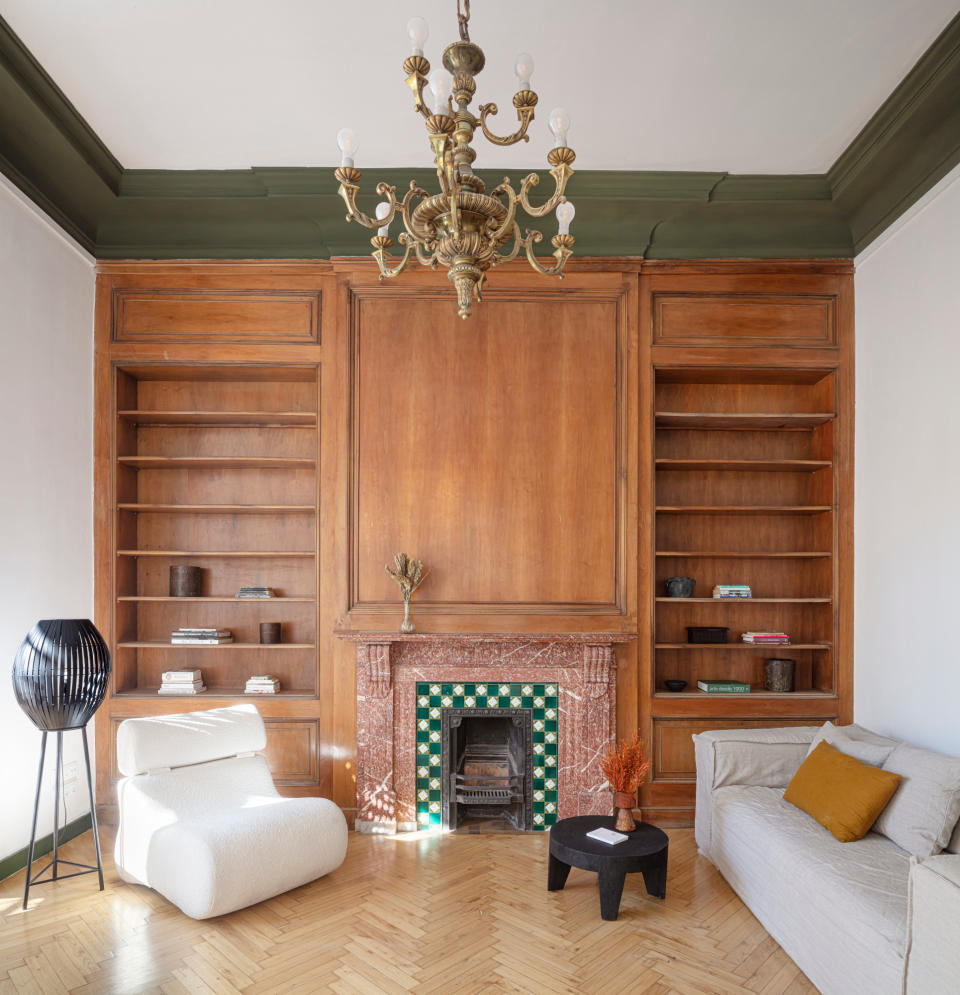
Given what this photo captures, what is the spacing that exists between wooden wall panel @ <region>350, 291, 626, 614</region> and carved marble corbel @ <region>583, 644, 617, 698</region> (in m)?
0.23

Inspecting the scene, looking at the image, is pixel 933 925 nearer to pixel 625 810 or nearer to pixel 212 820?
pixel 625 810

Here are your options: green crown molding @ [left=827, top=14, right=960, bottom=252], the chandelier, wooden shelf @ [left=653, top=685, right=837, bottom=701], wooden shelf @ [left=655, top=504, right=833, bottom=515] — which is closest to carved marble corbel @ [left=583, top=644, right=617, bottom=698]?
wooden shelf @ [left=653, top=685, right=837, bottom=701]

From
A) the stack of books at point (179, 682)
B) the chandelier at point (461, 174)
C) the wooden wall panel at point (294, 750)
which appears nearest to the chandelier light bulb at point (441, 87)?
the chandelier at point (461, 174)

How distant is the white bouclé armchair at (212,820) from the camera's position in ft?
9.84

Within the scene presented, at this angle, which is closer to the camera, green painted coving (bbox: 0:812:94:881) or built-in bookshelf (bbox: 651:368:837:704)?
green painted coving (bbox: 0:812:94:881)

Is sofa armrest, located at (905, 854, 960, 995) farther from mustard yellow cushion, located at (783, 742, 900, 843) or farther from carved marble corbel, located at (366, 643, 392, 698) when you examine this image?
carved marble corbel, located at (366, 643, 392, 698)

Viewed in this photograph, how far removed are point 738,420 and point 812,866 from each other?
2499 mm

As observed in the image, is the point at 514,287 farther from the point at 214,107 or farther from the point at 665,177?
the point at 214,107

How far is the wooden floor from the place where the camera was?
2.65 meters

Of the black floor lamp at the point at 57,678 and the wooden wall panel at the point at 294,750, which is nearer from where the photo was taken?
the black floor lamp at the point at 57,678

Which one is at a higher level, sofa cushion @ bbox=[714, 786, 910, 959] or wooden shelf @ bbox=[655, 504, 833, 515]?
wooden shelf @ bbox=[655, 504, 833, 515]

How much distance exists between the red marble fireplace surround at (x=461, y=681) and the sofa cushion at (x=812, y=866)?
780mm

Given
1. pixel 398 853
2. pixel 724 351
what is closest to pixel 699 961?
pixel 398 853

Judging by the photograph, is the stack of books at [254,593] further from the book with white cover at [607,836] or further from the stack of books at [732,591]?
the stack of books at [732,591]
